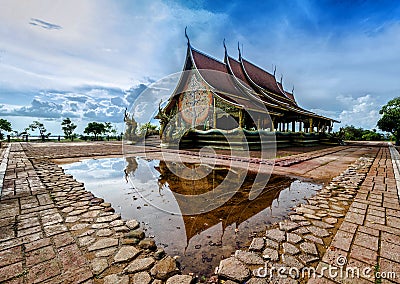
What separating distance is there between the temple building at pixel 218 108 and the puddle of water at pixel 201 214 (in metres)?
6.29

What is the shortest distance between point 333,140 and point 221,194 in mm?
19838

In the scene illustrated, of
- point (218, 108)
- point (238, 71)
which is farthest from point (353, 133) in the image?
point (218, 108)

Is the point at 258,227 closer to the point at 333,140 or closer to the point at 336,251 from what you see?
the point at 336,251

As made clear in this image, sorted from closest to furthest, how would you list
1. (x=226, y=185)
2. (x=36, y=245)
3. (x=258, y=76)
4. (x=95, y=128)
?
(x=36, y=245) → (x=226, y=185) → (x=258, y=76) → (x=95, y=128)

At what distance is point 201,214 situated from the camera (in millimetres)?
2543

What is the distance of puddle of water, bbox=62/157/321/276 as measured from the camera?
5.90 ft

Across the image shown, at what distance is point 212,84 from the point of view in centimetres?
1250

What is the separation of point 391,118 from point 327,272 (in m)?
25.6

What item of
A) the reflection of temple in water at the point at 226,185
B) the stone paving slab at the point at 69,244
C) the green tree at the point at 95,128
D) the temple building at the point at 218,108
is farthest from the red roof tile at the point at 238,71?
the green tree at the point at 95,128

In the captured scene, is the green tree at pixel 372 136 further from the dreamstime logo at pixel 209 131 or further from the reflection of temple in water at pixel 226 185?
the reflection of temple in water at pixel 226 185

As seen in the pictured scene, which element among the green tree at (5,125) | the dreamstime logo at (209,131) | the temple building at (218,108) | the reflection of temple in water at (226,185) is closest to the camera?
the reflection of temple in water at (226,185)

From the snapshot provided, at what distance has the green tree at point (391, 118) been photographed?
1870 centimetres

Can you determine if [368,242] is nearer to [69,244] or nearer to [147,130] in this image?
[69,244]

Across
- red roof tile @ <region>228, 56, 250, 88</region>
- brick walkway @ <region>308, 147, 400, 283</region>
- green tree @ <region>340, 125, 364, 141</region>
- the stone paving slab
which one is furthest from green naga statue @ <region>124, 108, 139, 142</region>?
green tree @ <region>340, 125, 364, 141</region>
